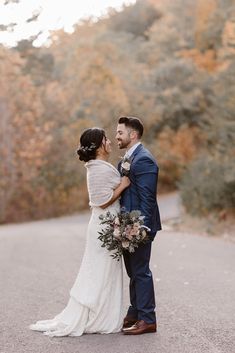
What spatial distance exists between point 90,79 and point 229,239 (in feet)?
89.5

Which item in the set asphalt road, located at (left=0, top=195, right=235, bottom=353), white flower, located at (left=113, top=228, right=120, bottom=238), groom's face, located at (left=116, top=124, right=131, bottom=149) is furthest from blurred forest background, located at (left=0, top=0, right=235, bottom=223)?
white flower, located at (left=113, top=228, right=120, bottom=238)

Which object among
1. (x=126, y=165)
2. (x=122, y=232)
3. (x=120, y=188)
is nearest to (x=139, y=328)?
(x=122, y=232)

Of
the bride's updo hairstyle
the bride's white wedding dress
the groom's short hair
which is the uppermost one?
the groom's short hair

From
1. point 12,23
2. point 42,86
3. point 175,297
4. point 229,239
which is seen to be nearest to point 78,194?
point 42,86

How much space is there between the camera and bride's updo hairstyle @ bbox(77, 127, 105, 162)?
7273 millimetres

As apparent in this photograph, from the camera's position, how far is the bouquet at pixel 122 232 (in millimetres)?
6953

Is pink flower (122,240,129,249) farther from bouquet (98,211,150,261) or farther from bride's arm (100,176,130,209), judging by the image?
bride's arm (100,176,130,209)

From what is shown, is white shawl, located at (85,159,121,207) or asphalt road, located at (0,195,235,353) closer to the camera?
asphalt road, located at (0,195,235,353)

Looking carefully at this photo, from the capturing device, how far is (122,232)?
6984 mm

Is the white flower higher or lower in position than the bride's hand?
lower

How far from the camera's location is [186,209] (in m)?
25.9

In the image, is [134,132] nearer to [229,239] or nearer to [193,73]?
[229,239]

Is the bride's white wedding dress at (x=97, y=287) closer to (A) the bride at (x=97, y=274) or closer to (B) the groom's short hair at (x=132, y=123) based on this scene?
(A) the bride at (x=97, y=274)

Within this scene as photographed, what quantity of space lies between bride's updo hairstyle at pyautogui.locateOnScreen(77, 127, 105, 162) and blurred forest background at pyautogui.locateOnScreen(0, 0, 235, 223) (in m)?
14.5
